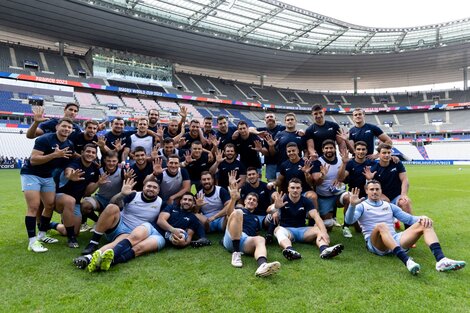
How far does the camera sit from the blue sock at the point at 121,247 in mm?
3868

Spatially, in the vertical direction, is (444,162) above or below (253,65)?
below

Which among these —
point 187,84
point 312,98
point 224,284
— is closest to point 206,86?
point 187,84

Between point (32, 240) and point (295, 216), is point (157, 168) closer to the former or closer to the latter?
point (32, 240)

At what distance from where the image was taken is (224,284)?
330cm

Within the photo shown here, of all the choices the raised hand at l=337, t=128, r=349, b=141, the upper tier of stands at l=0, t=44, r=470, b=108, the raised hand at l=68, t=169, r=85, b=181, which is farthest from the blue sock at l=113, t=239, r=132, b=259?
the upper tier of stands at l=0, t=44, r=470, b=108

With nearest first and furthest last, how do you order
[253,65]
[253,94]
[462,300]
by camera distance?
1. [462,300]
2. [253,65]
3. [253,94]

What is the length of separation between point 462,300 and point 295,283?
1.59 metres

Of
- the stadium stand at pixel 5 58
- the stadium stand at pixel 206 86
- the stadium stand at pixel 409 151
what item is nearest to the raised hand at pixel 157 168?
the stadium stand at pixel 5 58

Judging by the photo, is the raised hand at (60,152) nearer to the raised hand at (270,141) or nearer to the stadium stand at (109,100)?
the raised hand at (270,141)

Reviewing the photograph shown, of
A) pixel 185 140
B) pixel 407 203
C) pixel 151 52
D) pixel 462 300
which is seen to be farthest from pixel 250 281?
pixel 151 52

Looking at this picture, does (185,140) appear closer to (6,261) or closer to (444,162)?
(6,261)

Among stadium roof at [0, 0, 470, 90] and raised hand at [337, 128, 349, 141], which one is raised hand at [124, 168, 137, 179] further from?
stadium roof at [0, 0, 470, 90]

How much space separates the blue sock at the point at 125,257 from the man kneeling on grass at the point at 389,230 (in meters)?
3.16

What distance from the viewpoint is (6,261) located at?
13.2 ft
